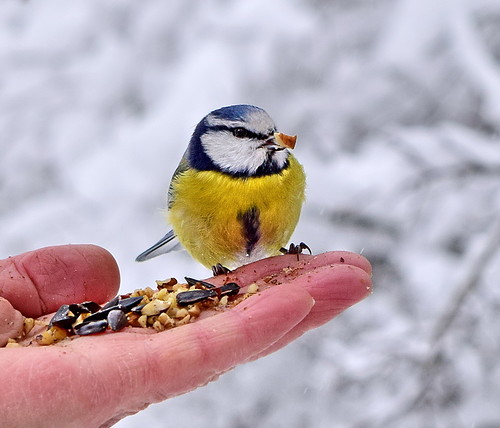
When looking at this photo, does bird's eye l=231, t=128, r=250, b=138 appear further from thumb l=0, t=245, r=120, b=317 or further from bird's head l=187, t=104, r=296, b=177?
thumb l=0, t=245, r=120, b=317

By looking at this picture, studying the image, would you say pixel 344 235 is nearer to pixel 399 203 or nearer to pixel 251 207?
pixel 399 203

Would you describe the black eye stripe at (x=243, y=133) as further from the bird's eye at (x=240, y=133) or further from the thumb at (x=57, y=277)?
the thumb at (x=57, y=277)

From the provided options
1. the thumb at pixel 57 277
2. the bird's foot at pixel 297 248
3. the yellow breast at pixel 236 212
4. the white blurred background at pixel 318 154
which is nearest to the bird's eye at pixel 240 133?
the yellow breast at pixel 236 212

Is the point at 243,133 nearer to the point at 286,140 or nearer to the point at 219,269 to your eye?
the point at 286,140

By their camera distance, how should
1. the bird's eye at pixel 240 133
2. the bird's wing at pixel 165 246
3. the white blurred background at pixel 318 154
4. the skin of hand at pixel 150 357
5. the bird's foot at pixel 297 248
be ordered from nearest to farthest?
the skin of hand at pixel 150 357
the bird's eye at pixel 240 133
the bird's foot at pixel 297 248
the bird's wing at pixel 165 246
the white blurred background at pixel 318 154

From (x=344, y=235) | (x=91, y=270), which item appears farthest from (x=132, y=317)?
(x=344, y=235)

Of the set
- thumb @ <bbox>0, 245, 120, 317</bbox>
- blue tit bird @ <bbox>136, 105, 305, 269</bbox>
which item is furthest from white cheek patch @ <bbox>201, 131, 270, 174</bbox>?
thumb @ <bbox>0, 245, 120, 317</bbox>

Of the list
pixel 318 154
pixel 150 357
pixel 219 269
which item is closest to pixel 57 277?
pixel 219 269
